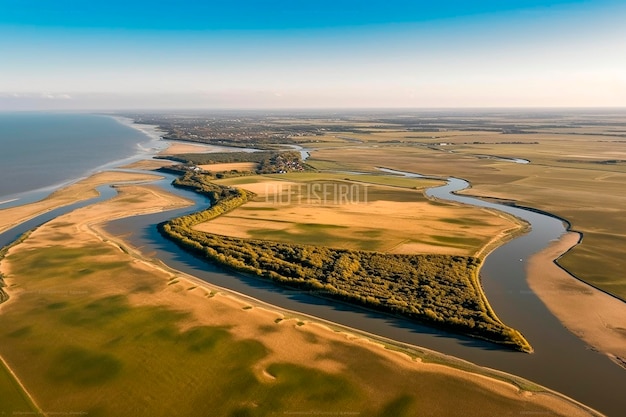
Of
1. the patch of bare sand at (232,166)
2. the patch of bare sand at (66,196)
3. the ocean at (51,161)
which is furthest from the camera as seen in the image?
the patch of bare sand at (232,166)

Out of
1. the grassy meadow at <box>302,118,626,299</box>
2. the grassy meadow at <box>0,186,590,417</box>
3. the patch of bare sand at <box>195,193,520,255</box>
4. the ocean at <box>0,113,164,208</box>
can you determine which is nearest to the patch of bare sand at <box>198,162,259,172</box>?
the grassy meadow at <box>302,118,626,299</box>

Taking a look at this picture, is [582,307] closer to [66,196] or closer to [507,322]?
[507,322]

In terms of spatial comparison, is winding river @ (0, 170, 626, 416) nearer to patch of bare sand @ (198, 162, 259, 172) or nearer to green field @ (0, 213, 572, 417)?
green field @ (0, 213, 572, 417)

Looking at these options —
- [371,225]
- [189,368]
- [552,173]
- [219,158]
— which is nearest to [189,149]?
[219,158]

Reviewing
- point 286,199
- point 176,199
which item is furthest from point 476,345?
A: point 176,199

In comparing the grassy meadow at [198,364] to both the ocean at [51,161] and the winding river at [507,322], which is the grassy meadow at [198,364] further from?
the ocean at [51,161]

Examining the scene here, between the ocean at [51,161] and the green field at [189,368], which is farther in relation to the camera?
the ocean at [51,161]

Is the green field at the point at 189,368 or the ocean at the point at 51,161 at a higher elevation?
the ocean at the point at 51,161

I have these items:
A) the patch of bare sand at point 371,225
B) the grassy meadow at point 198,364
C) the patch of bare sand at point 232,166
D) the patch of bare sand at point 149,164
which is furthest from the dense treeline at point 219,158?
the grassy meadow at point 198,364

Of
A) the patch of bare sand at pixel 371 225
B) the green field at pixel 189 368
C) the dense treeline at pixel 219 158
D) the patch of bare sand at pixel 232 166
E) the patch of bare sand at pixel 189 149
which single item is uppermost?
the patch of bare sand at pixel 189 149
